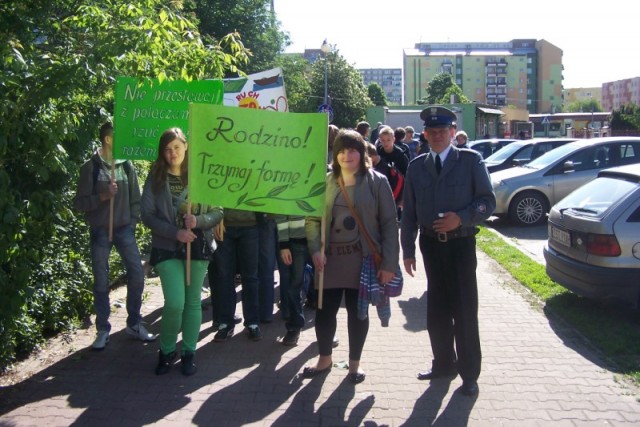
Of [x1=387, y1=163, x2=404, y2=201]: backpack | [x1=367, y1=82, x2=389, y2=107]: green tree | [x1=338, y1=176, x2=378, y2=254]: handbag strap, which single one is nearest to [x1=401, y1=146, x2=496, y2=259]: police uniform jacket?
[x1=338, y1=176, x2=378, y2=254]: handbag strap

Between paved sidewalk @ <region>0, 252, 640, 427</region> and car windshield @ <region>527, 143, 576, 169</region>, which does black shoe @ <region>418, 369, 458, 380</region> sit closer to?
paved sidewalk @ <region>0, 252, 640, 427</region>

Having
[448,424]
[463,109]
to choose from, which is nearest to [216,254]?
[448,424]

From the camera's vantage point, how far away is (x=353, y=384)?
4934 mm

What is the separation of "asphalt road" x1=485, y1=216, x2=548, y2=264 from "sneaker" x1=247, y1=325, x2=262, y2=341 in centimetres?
528

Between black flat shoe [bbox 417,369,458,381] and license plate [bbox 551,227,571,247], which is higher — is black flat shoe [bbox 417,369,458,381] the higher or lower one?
the lower one

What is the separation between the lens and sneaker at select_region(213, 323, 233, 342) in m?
5.97

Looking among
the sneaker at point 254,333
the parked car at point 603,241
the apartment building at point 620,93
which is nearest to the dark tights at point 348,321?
the sneaker at point 254,333

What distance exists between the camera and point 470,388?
4695 mm

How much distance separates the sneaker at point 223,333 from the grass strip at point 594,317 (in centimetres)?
324

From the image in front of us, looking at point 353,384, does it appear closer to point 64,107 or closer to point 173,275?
point 173,275

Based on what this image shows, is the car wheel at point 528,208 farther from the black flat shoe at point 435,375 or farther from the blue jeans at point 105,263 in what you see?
the blue jeans at point 105,263

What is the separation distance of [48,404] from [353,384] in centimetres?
215

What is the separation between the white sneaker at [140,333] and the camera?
19.5ft

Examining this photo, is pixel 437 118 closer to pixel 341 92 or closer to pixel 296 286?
pixel 296 286
